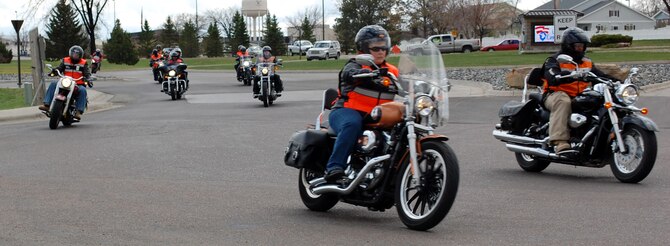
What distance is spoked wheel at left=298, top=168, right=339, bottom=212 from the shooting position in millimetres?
8117

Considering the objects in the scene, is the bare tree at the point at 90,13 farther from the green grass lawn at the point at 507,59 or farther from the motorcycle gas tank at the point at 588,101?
the motorcycle gas tank at the point at 588,101

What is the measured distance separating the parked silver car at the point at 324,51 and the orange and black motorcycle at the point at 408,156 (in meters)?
66.4

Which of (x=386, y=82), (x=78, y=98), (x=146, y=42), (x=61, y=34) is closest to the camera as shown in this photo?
(x=386, y=82)

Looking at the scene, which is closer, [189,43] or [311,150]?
[311,150]

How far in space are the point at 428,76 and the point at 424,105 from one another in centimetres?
29

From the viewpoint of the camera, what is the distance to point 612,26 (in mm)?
123188

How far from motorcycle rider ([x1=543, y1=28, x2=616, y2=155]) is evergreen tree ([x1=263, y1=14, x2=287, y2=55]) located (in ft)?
281

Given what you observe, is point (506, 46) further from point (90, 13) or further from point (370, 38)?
point (370, 38)

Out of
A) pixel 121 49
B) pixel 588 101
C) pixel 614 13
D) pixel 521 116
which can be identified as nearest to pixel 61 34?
pixel 121 49

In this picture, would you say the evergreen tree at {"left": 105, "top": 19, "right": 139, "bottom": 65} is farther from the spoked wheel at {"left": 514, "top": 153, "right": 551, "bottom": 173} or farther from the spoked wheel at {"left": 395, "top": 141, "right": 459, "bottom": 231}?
the spoked wheel at {"left": 395, "top": 141, "right": 459, "bottom": 231}

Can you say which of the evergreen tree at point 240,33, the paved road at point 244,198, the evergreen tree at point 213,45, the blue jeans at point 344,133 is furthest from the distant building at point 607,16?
the blue jeans at point 344,133

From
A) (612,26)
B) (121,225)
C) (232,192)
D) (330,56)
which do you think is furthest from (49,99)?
(612,26)

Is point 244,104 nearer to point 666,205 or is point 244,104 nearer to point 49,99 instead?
point 49,99

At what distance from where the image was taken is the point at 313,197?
8.23 meters
